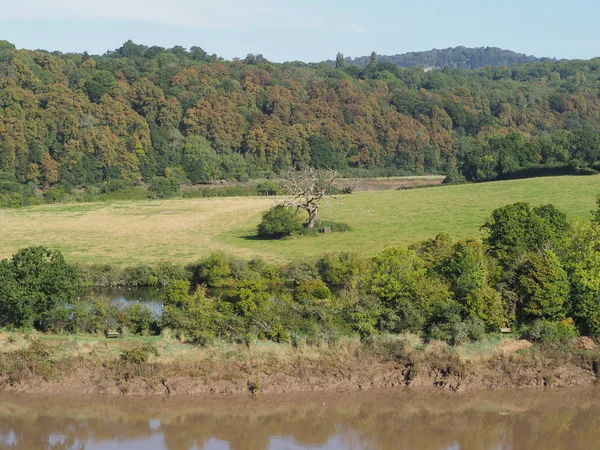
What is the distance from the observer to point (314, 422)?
82.9 ft

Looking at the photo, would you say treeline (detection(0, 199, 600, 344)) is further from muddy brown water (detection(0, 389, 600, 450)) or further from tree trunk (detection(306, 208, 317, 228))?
tree trunk (detection(306, 208, 317, 228))

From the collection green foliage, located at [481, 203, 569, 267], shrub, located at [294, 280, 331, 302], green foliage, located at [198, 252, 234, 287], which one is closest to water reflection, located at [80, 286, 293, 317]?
green foliage, located at [198, 252, 234, 287]

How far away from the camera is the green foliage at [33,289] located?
29797 mm

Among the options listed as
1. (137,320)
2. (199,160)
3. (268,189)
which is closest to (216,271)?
(137,320)

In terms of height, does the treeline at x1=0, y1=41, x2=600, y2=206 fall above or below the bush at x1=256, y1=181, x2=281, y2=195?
above

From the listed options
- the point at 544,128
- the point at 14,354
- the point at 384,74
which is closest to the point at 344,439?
the point at 14,354

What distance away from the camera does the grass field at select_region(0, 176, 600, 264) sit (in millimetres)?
50812

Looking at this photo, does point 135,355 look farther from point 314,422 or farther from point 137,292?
point 137,292

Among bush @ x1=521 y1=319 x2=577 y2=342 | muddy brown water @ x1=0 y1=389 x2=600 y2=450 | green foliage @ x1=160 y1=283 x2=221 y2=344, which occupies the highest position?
green foliage @ x1=160 y1=283 x2=221 y2=344

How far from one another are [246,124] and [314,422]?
91839 mm

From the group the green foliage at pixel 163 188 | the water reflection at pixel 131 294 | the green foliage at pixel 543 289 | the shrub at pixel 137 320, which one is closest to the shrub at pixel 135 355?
the shrub at pixel 137 320

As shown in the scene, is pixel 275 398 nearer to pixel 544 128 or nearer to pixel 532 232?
pixel 532 232

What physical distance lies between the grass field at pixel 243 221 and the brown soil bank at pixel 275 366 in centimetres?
1919

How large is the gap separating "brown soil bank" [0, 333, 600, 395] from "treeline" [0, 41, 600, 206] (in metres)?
50.3
